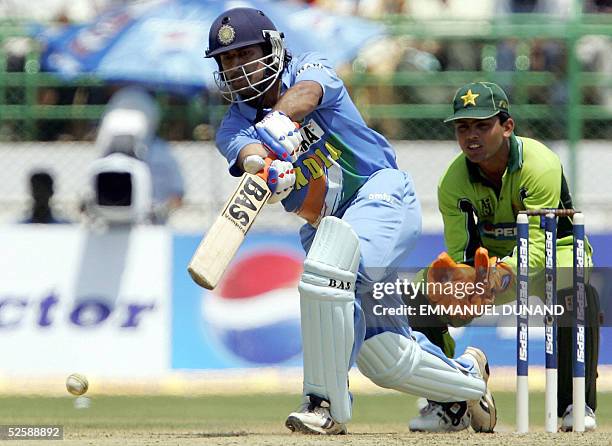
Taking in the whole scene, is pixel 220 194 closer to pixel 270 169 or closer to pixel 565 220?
pixel 565 220

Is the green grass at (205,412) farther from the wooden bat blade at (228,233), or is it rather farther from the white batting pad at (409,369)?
the wooden bat blade at (228,233)

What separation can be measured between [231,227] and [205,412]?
10.1 feet

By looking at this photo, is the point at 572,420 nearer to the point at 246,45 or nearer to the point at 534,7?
the point at 246,45

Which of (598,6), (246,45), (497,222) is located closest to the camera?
(246,45)

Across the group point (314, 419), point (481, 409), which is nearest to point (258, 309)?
point (481, 409)

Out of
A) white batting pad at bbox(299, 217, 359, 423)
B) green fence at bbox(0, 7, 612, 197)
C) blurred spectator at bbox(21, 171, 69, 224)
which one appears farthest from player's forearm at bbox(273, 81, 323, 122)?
green fence at bbox(0, 7, 612, 197)

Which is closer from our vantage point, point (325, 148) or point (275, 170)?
point (275, 170)

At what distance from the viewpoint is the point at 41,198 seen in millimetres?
10555

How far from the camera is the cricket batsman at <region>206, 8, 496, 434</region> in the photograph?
5.43 metres

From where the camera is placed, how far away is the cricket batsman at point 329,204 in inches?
214

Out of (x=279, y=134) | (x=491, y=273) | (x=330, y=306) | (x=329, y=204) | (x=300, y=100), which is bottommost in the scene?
(x=491, y=273)

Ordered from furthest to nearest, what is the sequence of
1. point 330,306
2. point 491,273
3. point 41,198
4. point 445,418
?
point 41,198 → point 445,418 → point 491,273 → point 330,306

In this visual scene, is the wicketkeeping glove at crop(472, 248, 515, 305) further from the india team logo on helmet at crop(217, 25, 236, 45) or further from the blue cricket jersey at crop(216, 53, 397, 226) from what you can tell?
the india team logo on helmet at crop(217, 25, 236, 45)

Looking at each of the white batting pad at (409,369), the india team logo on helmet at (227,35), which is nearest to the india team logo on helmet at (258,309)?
the white batting pad at (409,369)
